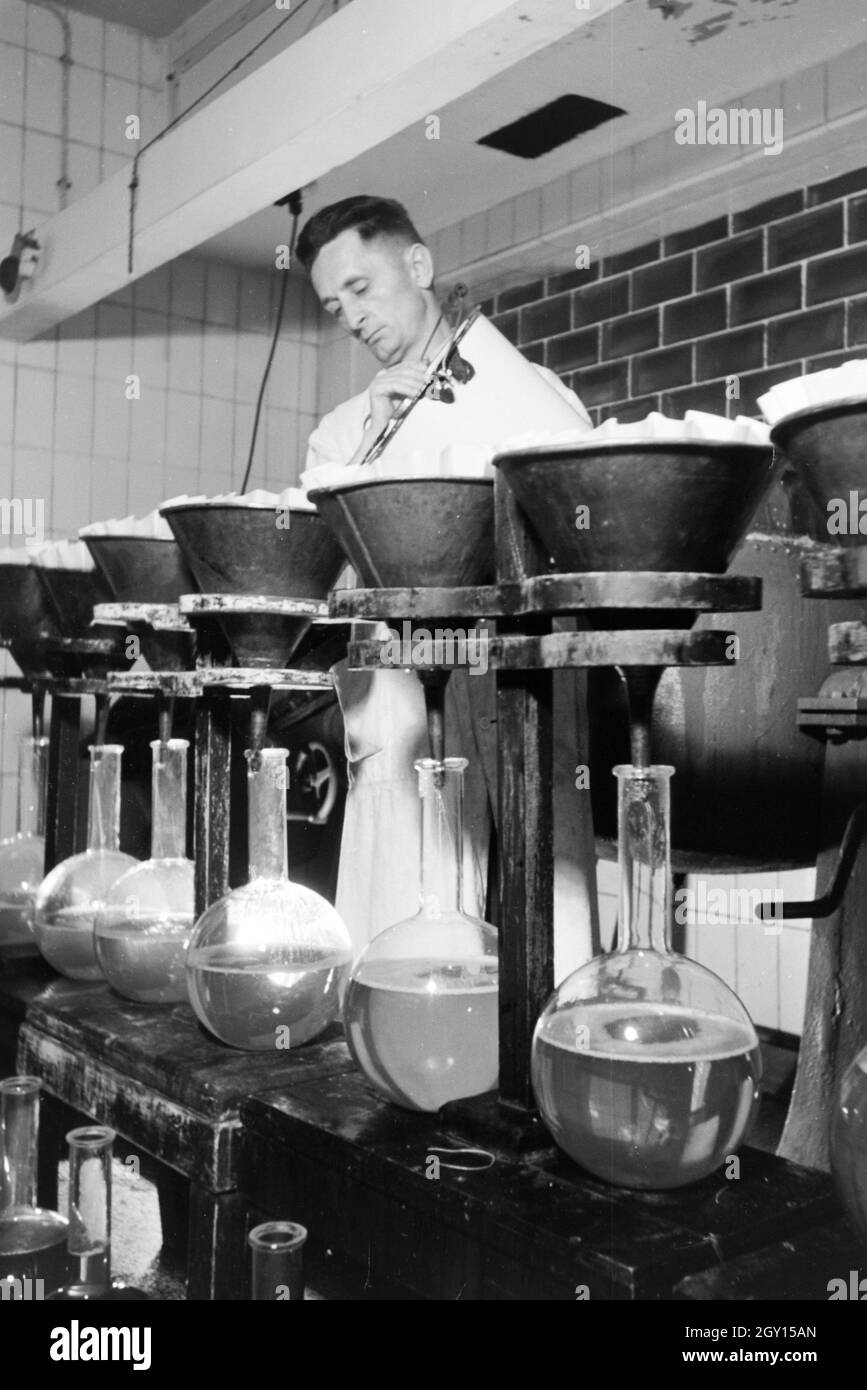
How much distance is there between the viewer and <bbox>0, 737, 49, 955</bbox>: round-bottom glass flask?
70.9 inches

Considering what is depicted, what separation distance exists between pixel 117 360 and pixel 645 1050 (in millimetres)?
4006

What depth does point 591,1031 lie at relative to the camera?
878 mm

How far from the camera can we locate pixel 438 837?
43.5 inches

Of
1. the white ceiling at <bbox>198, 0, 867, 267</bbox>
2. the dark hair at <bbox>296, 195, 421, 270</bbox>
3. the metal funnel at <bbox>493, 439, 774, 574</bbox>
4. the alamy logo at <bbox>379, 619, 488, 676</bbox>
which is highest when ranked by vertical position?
the white ceiling at <bbox>198, 0, 867, 267</bbox>

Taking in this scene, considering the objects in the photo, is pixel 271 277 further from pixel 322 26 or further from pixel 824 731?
pixel 824 731

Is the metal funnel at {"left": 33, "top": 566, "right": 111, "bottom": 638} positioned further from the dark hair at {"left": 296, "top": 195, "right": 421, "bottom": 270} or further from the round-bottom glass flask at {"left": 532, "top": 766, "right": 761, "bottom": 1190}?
the dark hair at {"left": 296, "top": 195, "right": 421, "bottom": 270}

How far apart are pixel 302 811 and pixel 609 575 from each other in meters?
1.94

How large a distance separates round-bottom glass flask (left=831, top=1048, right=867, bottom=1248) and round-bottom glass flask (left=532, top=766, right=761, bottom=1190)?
0.30 ft

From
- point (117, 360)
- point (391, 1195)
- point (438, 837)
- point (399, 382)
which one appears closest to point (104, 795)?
point (438, 837)

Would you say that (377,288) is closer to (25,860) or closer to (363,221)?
(363,221)

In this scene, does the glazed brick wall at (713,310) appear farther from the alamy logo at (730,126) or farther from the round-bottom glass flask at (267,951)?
the round-bottom glass flask at (267,951)

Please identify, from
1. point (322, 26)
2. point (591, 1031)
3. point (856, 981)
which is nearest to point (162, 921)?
point (591, 1031)
